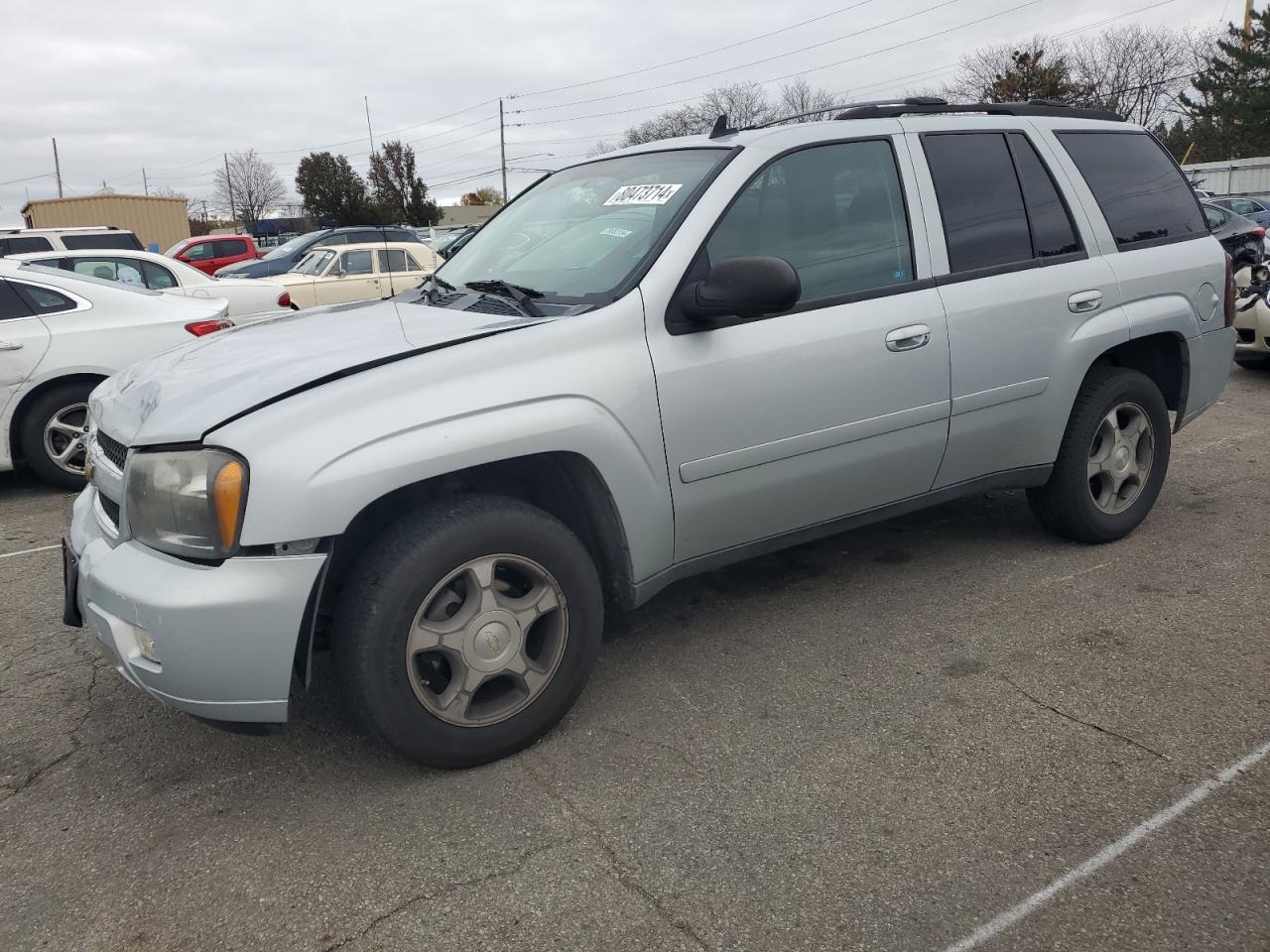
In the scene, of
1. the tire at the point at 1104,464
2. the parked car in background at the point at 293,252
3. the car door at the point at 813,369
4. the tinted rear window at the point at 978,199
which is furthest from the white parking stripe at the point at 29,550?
the parked car in background at the point at 293,252

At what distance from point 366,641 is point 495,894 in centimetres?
71

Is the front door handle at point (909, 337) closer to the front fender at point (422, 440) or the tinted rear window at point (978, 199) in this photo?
the tinted rear window at point (978, 199)

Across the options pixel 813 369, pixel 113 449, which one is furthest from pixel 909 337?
pixel 113 449

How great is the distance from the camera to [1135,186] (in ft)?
14.9

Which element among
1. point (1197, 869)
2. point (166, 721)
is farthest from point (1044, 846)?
point (166, 721)

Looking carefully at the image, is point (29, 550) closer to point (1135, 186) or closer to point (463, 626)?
point (463, 626)

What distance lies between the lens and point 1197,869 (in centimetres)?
241

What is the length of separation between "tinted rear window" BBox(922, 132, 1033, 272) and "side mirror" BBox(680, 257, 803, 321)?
3.52ft

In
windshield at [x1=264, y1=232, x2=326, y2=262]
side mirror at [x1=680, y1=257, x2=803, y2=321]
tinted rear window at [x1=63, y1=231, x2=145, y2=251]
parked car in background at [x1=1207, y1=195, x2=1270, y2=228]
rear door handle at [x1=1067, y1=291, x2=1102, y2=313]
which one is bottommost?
rear door handle at [x1=1067, y1=291, x2=1102, y2=313]

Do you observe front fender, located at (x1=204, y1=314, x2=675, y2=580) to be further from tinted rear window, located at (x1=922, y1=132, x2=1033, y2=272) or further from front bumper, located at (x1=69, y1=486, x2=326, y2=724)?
tinted rear window, located at (x1=922, y1=132, x2=1033, y2=272)

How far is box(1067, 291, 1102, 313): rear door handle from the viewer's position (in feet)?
13.5

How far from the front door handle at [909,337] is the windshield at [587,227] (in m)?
0.86

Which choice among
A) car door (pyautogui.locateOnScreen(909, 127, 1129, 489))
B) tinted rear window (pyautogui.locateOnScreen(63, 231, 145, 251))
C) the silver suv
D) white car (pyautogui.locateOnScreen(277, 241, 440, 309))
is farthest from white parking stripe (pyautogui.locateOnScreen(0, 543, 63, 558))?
tinted rear window (pyautogui.locateOnScreen(63, 231, 145, 251))

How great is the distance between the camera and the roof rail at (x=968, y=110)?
3.93 metres
